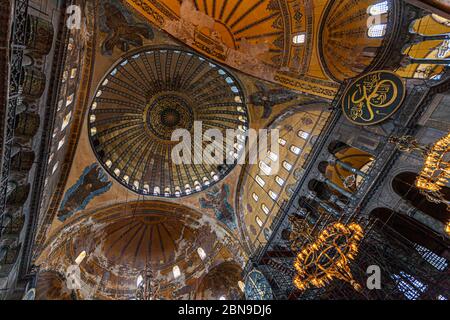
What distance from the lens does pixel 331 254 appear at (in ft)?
31.7

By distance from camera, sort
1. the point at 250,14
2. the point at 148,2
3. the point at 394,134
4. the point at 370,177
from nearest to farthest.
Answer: the point at 394,134, the point at 370,177, the point at 148,2, the point at 250,14

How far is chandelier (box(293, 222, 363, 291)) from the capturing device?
7.63 metres

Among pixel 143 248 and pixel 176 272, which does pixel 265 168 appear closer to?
pixel 176 272

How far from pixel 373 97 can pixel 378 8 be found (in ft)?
12.9

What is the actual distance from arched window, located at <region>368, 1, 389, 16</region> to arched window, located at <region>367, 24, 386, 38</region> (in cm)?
53

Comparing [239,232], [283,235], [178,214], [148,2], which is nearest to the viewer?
[148,2]

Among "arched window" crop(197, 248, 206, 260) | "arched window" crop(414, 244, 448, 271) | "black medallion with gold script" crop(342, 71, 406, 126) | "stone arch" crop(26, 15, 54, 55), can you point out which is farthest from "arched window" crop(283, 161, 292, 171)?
"stone arch" crop(26, 15, 54, 55)

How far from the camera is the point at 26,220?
883 centimetres

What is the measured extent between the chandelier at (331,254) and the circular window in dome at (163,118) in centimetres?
860

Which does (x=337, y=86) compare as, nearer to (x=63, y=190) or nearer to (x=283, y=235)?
(x=283, y=235)

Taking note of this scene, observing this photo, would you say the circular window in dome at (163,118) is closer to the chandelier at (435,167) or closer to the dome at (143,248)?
the dome at (143,248)
